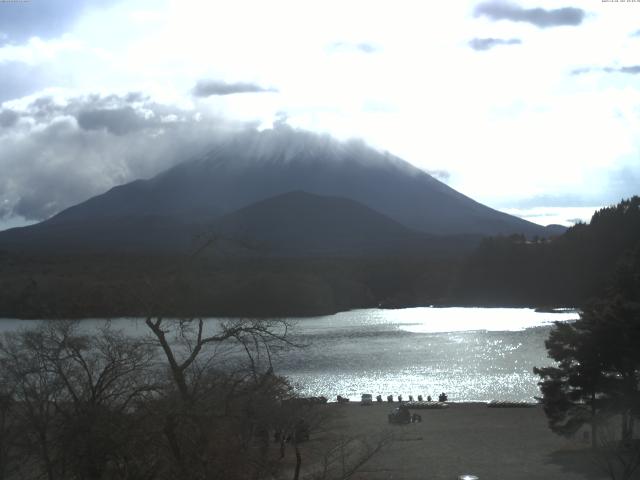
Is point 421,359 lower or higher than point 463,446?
higher

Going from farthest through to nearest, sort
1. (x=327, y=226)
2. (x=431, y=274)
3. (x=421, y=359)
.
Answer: (x=327, y=226)
(x=431, y=274)
(x=421, y=359)

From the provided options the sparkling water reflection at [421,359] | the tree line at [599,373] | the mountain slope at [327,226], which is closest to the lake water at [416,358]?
the sparkling water reflection at [421,359]

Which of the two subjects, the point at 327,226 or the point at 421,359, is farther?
the point at 327,226

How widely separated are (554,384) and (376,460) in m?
3.60

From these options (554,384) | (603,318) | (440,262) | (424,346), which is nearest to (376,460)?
(554,384)

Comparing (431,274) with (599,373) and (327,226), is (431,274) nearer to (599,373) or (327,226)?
(327,226)

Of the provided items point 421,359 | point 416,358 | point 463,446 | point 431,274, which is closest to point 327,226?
point 431,274

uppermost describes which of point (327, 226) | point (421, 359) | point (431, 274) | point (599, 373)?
point (327, 226)

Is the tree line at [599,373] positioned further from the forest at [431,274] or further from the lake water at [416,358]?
the forest at [431,274]

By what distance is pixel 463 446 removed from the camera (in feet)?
56.3

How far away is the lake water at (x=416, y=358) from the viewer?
28125mm

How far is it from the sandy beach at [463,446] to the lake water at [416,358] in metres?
2.49

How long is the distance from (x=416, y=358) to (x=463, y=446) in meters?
20.9

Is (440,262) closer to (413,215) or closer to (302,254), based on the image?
(302,254)
